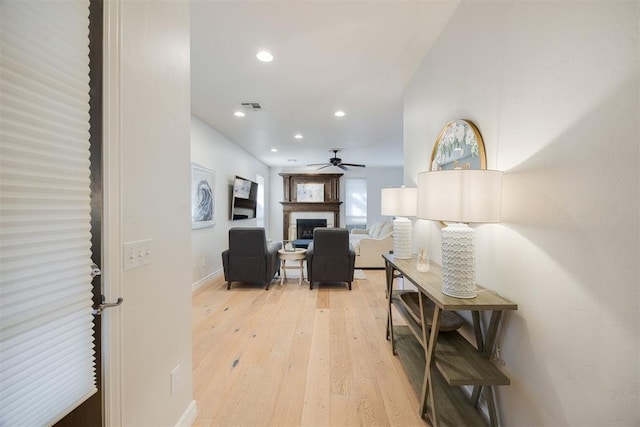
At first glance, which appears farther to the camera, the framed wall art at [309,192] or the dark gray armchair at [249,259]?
the framed wall art at [309,192]

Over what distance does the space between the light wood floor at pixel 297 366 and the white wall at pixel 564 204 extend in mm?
841

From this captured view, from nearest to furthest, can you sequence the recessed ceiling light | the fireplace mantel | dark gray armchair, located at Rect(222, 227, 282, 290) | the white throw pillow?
the recessed ceiling light
dark gray armchair, located at Rect(222, 227, 282, 290)
the white throw pillow
the fireplace mantel

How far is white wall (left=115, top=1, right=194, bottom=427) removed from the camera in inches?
40.7

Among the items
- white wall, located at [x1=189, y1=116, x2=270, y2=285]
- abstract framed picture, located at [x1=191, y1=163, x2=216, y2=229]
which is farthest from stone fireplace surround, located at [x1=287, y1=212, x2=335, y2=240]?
abstract framed picture, located at [x1=191, y1=163, x2=216, y2=229]

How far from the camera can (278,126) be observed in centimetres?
434

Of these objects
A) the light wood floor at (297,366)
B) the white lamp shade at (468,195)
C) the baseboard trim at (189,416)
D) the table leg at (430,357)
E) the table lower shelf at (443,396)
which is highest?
the white lamp shade at (468,195)

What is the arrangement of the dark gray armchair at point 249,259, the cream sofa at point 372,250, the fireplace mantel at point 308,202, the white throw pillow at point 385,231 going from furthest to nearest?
the fireplace mantel at point 308,202, the white throw pillow at point 385,231, the cream sofa at point 372,250, the dark gray armchair at point 249,259

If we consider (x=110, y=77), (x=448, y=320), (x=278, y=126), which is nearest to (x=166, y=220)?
(x=110, y=77)

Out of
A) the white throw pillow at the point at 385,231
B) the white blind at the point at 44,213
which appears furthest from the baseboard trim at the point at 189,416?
the white throw pillow at the point at 385,231

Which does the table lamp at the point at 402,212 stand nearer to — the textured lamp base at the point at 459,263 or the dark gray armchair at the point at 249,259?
the textured lamp base at the point at 459,263

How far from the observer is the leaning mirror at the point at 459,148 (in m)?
1.56

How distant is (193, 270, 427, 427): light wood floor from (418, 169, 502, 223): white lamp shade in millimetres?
1270

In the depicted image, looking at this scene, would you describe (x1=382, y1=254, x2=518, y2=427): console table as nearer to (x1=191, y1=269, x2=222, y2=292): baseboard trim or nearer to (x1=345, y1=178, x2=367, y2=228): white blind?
(x1=191, y1=269, x2=222, y2=292): baseboard trim

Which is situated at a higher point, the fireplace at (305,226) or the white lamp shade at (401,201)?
the white lamp shade at (401,201)
